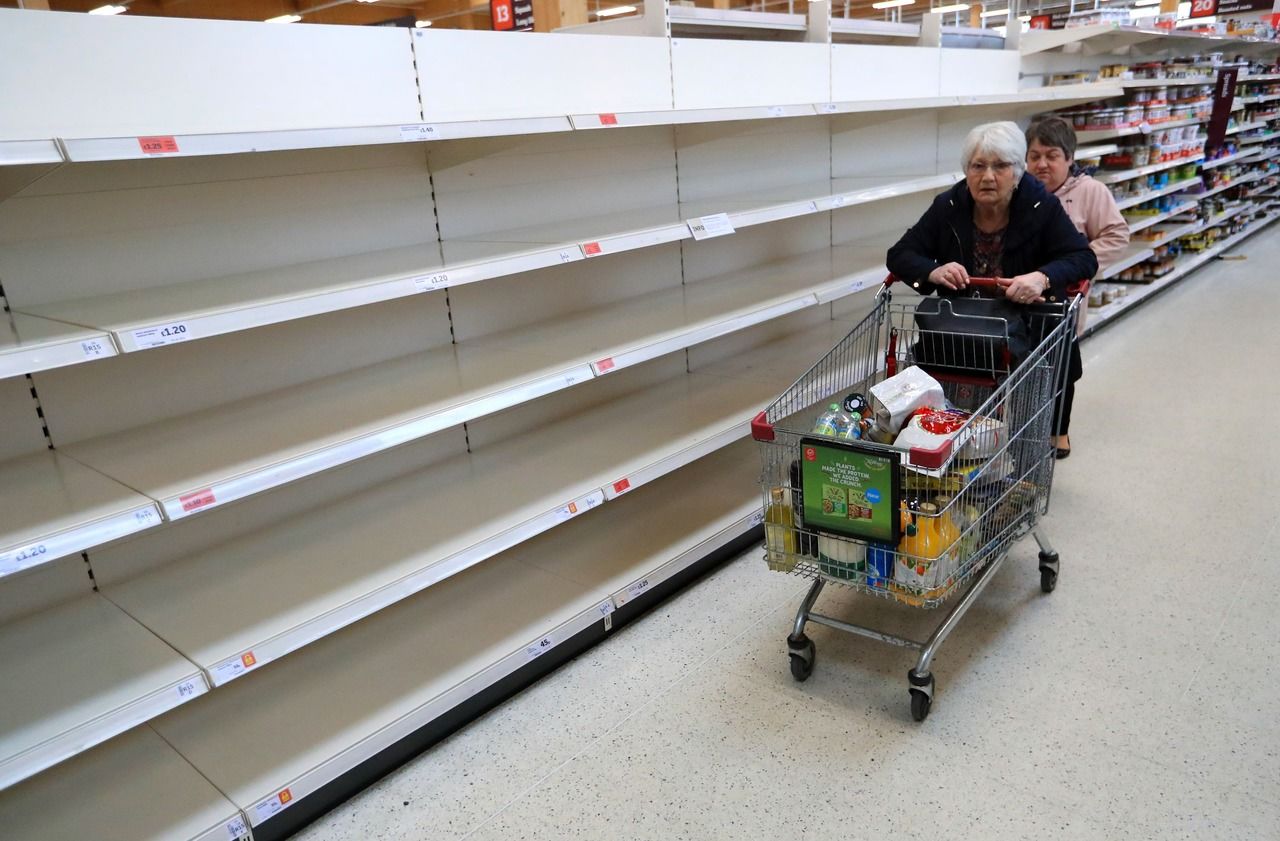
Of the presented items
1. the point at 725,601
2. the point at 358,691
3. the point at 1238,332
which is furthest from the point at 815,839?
the point at 1238,332

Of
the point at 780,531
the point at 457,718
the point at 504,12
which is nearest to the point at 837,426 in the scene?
the point at 780,531

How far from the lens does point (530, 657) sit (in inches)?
97.1

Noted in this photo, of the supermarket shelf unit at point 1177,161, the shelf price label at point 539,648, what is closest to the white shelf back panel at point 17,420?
the shelf price label at point 539,648

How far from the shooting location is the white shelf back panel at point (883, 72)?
3.91m

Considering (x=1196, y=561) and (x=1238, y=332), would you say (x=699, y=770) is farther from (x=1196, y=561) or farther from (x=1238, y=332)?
(x=1238, y=332)

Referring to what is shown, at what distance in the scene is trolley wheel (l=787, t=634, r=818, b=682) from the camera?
2436 millimetres

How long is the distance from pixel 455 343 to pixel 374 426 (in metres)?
0.84

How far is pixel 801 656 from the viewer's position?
2436 mm

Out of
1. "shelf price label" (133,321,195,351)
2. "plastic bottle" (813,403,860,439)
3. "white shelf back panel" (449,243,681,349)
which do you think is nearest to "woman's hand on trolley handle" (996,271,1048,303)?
"plastic bottle" (813,403,860,439)

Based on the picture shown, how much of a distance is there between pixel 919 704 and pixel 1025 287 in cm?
120

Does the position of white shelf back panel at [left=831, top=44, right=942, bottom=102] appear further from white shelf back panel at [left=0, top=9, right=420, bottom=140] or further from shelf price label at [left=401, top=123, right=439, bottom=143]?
shelf price label at [left=401, top=123, right=439, bottom=143]

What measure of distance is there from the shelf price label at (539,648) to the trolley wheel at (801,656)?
68 centimetres

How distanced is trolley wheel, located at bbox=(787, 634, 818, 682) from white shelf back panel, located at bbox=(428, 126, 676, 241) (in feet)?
4.52

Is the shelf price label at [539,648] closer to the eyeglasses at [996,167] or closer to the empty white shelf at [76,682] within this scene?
the empty white shelf at [76,682]
